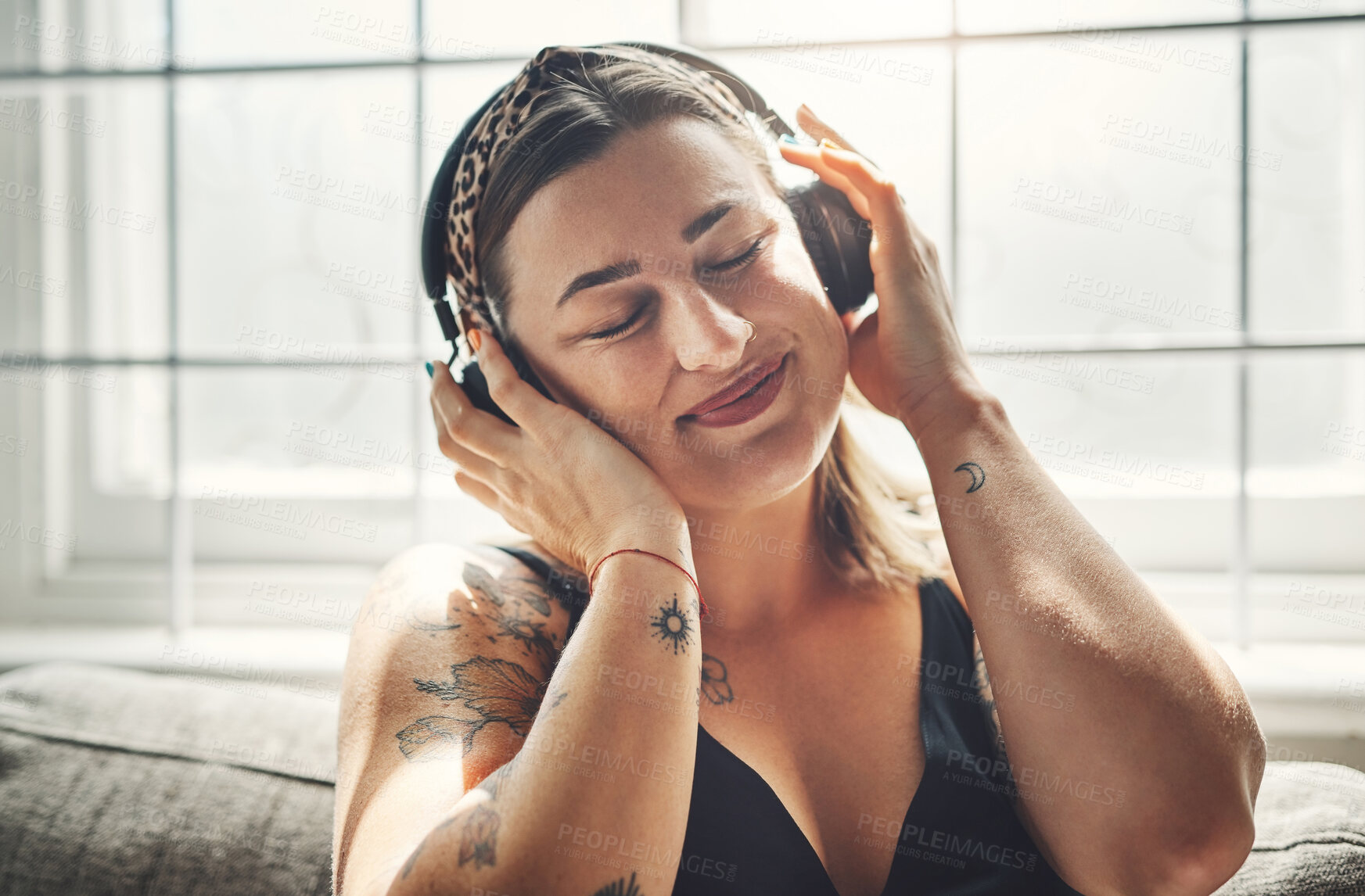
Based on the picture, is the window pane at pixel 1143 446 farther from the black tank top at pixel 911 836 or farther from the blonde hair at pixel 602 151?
the black tank top at pixel 911 836

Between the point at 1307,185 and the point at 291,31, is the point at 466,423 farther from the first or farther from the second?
the point at 1307,185

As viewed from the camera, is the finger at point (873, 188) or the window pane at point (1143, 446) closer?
the finger at point (873, 188)

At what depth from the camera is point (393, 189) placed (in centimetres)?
170

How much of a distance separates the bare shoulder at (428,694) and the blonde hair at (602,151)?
301 mm

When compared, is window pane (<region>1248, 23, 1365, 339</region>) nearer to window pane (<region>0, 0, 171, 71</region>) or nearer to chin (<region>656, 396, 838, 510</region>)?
chin (<region>656, 396, 838, 510</region>)

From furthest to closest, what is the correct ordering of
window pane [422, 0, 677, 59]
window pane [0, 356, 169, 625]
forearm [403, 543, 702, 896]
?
window pane [0, 356, 169, 625]
window pane [422, 0, 677, 59]
forearm [403, 543, 702, 896]

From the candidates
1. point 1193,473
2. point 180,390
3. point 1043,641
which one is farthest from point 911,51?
point 180,390

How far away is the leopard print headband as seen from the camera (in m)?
0.94

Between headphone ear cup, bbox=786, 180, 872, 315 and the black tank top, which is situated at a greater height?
headphone ear cup, bbox=786, 180, 872, 315

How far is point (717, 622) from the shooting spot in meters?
1.06

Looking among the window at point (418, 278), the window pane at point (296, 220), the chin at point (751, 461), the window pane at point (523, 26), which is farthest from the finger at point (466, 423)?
the window pane at point (523, 26)

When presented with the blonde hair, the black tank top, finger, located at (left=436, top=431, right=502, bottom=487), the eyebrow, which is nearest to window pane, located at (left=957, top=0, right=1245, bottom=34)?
the blonde hair

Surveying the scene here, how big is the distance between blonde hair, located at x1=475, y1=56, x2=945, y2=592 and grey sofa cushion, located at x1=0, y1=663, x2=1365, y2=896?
63cm

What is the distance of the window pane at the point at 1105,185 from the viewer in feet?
5.12
